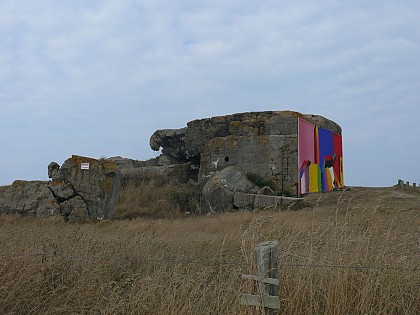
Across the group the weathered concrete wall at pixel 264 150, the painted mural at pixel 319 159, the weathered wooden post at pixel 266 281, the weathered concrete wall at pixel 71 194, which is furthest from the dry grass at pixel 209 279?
the painted mural at pixel 319 159

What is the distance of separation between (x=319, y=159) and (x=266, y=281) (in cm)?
1569

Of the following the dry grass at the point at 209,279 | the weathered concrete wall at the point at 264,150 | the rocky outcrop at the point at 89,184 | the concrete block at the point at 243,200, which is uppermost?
the weathered concrete wall at the point at 264,150

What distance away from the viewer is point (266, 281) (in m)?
3.46

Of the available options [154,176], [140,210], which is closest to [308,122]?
[154,176]

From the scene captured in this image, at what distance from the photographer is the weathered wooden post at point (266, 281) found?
345 cm

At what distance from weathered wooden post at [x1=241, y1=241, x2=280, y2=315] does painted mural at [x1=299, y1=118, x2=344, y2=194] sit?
12.8 m

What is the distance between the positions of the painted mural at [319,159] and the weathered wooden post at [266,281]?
12.8 m

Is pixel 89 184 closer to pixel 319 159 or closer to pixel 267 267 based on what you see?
pixel 267 267

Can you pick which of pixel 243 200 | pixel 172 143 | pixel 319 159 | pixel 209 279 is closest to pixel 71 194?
pixel 243 200

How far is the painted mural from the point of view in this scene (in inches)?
651

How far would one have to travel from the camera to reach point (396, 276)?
13.2ft

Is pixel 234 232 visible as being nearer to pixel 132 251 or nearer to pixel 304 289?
pixel 132 251

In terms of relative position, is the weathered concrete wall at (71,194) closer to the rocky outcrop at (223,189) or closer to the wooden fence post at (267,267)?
the rocky outcrop at (223,189)

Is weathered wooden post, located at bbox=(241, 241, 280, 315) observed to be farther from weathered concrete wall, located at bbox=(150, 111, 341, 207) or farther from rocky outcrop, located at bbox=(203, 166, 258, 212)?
weathered concrete wall, located at bbox=(150, 111, 341, 207)
